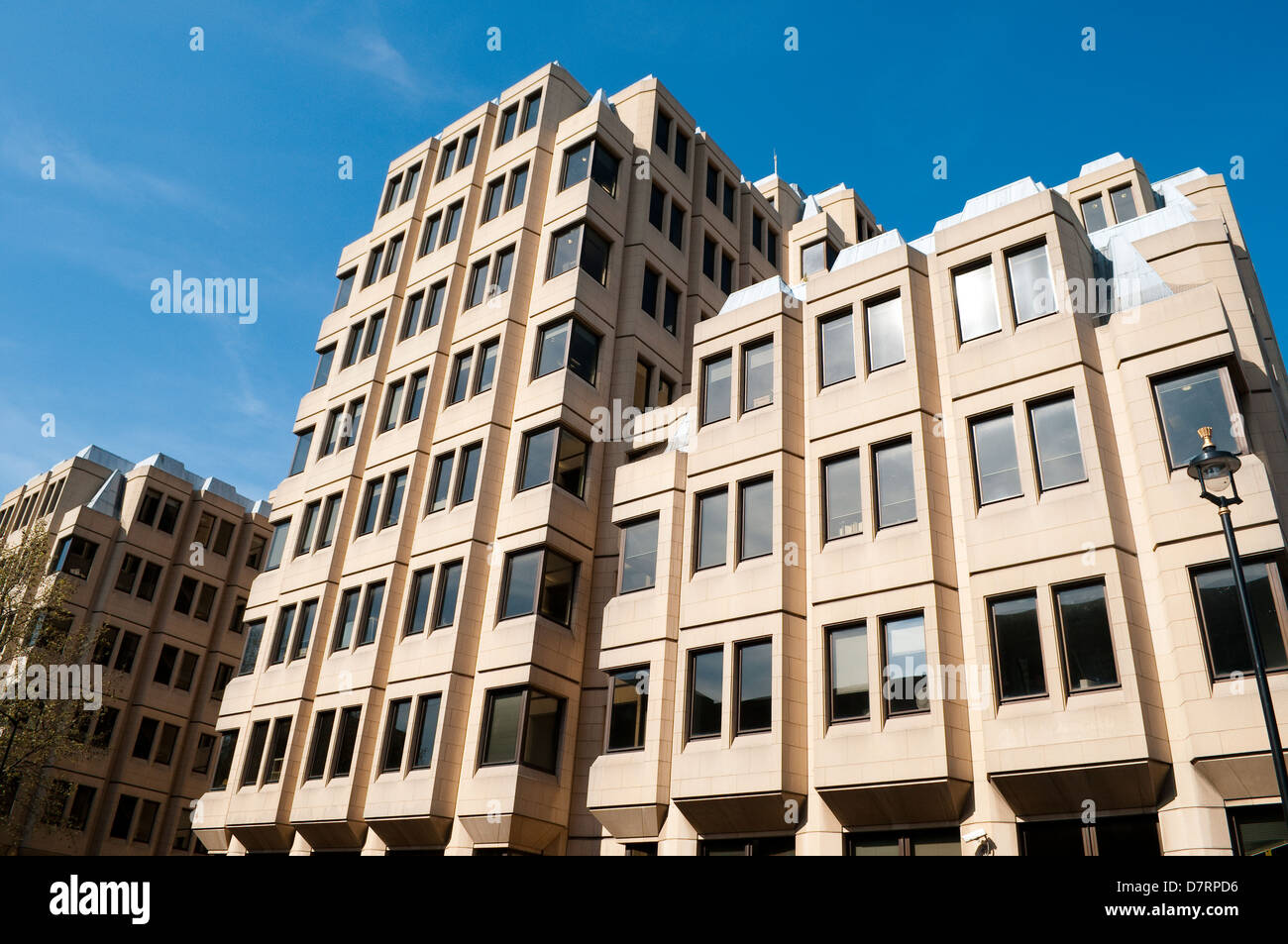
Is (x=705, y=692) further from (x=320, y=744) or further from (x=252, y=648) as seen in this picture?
(x=252, y=648)

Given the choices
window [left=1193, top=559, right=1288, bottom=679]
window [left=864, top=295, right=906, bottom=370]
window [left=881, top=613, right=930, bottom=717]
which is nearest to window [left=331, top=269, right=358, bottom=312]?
window [left=864, top=295, right=906, bottom=370]

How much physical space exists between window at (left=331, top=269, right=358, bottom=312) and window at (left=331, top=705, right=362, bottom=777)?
2063cm

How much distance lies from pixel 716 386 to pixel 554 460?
5883 mm

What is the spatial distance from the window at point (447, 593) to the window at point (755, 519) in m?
10.1

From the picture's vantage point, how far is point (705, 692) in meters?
22.9

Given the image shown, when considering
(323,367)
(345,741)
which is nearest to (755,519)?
(345,741)

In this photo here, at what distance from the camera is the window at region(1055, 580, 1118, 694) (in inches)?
686

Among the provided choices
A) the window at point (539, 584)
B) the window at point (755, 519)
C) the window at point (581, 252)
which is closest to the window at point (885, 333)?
the window at point (755, 519)

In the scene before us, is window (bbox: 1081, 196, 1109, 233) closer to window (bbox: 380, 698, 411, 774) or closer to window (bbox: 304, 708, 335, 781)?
window (bbox: 380, 698, 411, 774)

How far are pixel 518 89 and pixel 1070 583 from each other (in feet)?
102

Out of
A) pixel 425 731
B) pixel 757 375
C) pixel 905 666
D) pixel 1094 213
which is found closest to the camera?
pixel 905 666
